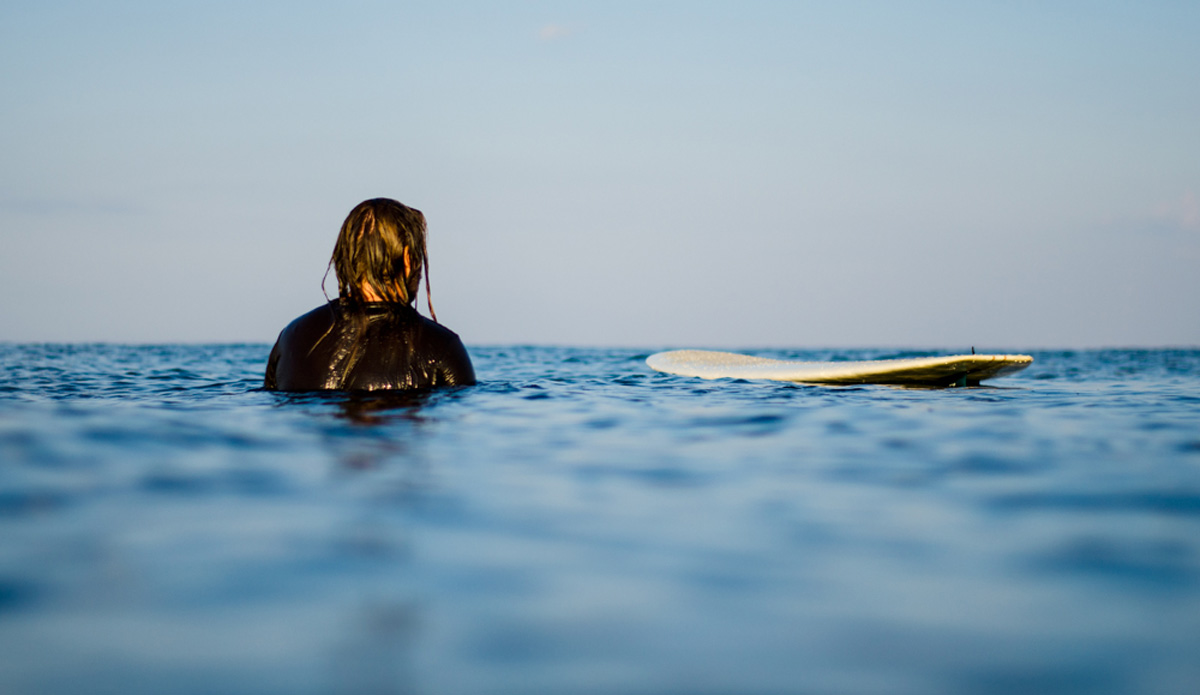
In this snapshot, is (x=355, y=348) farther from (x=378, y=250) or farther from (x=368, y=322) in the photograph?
(x=378, y=250)

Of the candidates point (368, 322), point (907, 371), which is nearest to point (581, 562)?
point (368, 322)

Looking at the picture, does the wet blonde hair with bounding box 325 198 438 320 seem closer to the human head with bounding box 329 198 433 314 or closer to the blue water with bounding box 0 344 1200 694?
the human head with bounding box 329 198 433 314

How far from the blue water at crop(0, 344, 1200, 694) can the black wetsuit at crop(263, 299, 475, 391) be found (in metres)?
0.74

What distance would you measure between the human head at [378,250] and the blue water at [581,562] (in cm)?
101

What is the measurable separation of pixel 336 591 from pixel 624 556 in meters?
0.64

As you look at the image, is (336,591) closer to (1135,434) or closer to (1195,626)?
(1195,626)

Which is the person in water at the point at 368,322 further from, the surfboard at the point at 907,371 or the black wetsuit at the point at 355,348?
the surfboard at the point at 907,371

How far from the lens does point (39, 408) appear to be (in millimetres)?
4445

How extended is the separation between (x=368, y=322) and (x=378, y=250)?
39 cm

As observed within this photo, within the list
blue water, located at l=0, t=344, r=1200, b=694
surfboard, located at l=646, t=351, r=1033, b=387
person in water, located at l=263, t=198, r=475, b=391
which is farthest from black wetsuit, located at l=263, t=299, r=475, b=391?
surfboard, located at l=646, t=351, r=1033, b=387

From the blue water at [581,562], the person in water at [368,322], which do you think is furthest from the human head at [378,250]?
the blue water at [581,562]

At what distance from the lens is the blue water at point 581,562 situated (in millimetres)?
1332

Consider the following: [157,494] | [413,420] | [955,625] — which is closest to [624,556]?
[955,625]

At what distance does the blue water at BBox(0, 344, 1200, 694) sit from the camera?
4.37 feet
